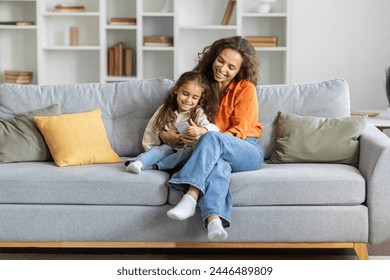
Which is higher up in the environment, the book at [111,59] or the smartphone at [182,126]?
the book at [111,59]

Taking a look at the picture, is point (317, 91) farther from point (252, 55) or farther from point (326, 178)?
point (326, 178)

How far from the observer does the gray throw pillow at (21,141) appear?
143 inches

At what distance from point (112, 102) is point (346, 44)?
2956 mm

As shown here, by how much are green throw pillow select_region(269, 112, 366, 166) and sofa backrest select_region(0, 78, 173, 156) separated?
0.71 meters

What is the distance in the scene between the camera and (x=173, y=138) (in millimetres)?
3602

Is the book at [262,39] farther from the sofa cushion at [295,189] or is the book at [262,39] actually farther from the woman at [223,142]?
the sofa cushion at [295,189]

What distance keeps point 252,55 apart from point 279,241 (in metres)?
1.02

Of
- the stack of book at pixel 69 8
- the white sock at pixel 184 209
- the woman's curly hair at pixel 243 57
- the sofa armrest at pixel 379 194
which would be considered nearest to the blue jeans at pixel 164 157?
the white sock at pixel 184 209

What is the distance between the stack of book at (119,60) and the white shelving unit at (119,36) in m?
0.05

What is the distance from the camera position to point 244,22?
6.31m

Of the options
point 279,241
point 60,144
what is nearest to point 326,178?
point 279,241
